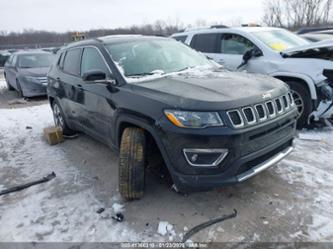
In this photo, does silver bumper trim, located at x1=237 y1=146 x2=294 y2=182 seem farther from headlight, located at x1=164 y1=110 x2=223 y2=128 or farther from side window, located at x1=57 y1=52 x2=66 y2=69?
side window, located at x1=57 y1=52 x2=66 y2=69

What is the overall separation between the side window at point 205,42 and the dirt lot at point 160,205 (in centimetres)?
319

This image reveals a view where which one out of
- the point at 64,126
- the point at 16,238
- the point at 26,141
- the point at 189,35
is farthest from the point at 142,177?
the point at 189,35

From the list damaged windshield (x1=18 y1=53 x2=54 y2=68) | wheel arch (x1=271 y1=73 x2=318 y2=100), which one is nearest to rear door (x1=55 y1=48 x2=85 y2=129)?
wheel arch (x1=271 y1=73 x2=318 y2=100)

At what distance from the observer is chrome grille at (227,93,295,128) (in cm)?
268

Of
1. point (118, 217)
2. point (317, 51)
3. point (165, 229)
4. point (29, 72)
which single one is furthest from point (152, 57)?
point (29, 72)

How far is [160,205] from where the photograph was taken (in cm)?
327

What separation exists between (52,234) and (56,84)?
3.16 metres

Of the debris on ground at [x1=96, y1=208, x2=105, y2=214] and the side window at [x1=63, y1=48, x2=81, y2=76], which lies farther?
the side window at [x1=63, y1=48, x2=81, y2=76]

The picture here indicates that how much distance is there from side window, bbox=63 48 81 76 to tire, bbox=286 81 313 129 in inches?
145

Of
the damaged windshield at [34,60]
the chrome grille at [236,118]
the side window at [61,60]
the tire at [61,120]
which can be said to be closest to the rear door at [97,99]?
the side window at [61,60]

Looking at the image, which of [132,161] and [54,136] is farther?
[54,136]

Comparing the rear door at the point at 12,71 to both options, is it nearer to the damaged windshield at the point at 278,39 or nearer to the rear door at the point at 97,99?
the rear door at the point at 97,99

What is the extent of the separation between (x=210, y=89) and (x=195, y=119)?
0.47 meters

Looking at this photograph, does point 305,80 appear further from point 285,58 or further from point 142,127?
point 142,127
